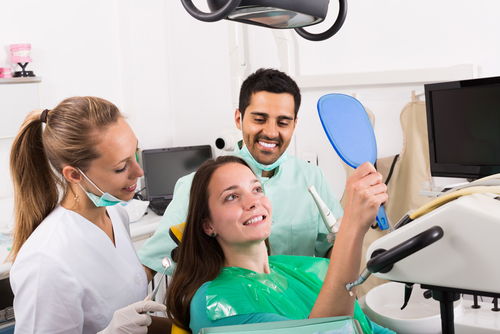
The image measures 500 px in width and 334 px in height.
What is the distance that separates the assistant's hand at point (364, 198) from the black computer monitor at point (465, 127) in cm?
109

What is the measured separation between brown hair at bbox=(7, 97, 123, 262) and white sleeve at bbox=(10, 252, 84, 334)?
0.17 metres

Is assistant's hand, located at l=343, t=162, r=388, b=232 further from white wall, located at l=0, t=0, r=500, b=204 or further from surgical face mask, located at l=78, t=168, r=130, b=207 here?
white wall, located at l=0, t=0, r=500, b=204

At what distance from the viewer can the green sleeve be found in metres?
1.57

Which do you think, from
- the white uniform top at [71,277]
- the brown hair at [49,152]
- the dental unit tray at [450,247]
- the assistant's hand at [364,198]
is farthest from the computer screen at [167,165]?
the dental unit tray at [450,247]

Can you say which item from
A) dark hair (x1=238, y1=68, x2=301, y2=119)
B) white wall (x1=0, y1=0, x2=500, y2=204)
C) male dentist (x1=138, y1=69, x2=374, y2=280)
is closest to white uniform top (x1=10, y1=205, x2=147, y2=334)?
male dentist (x1=138, y1=69, x2=374, y2=280)

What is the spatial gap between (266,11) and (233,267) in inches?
31.1

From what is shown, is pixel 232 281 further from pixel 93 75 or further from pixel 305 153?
pixel 93 75

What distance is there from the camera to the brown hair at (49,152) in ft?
4.03

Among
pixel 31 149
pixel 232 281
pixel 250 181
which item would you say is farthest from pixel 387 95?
pixel 31 149

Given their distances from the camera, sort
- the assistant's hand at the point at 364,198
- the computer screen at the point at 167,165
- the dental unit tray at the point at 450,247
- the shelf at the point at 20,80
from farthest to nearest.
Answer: the computer screen at the point at 167,165
the shelf at the point at 20,80
the assistant's hand at the point at 364,198
the dental unit tray at the point at 450,247

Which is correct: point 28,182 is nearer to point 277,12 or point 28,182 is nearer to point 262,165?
point 262,165

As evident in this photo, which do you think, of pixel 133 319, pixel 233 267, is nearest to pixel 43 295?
pixel 133 319

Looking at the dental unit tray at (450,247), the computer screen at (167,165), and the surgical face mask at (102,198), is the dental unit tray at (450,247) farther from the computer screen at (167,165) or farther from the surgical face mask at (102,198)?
the computer screen at (167,165)

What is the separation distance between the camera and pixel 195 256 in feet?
4.09
